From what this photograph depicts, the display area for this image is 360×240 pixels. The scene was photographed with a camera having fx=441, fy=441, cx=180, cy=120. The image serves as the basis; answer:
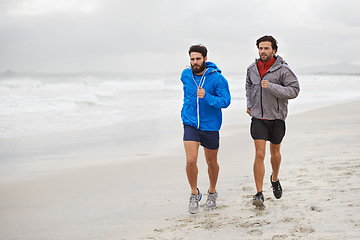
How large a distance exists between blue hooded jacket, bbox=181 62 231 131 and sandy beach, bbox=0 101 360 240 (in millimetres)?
940

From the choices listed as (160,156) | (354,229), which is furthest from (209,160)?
(160,156)

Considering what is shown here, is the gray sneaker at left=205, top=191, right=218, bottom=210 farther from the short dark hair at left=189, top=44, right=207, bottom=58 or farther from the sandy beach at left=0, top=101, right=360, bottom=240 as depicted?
the short dark hair at left=189, top=44, right=207, bottom=58

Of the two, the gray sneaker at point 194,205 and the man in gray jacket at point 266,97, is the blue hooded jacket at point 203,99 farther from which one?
the gray sneaker at point 194,205

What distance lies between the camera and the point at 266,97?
14.8 ft

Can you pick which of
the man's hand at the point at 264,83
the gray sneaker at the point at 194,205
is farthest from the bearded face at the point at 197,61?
the gray sneaker at the point at 194,205

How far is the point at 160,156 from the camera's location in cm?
801

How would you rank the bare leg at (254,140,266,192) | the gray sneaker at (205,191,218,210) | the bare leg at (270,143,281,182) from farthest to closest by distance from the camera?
the bare leg at (270,143,281,182) < the gray sneaker at (205,191,218,210) < the bare leg at (254,140,266,192)

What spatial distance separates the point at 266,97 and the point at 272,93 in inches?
5.5

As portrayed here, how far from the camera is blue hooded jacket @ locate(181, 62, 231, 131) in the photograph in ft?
14.8

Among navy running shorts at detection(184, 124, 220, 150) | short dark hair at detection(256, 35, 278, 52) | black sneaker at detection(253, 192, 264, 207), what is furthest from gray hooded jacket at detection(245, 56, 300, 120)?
black sneaker at detection(253, 192, 264, 207)

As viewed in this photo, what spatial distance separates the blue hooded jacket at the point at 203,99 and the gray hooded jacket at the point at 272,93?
305mm

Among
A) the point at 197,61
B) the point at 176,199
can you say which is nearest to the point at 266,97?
the point at 197,61

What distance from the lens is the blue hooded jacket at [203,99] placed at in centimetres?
450

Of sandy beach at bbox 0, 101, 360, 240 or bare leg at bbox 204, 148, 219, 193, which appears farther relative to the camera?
bare leg at bbox 204, 148, 219, 193
